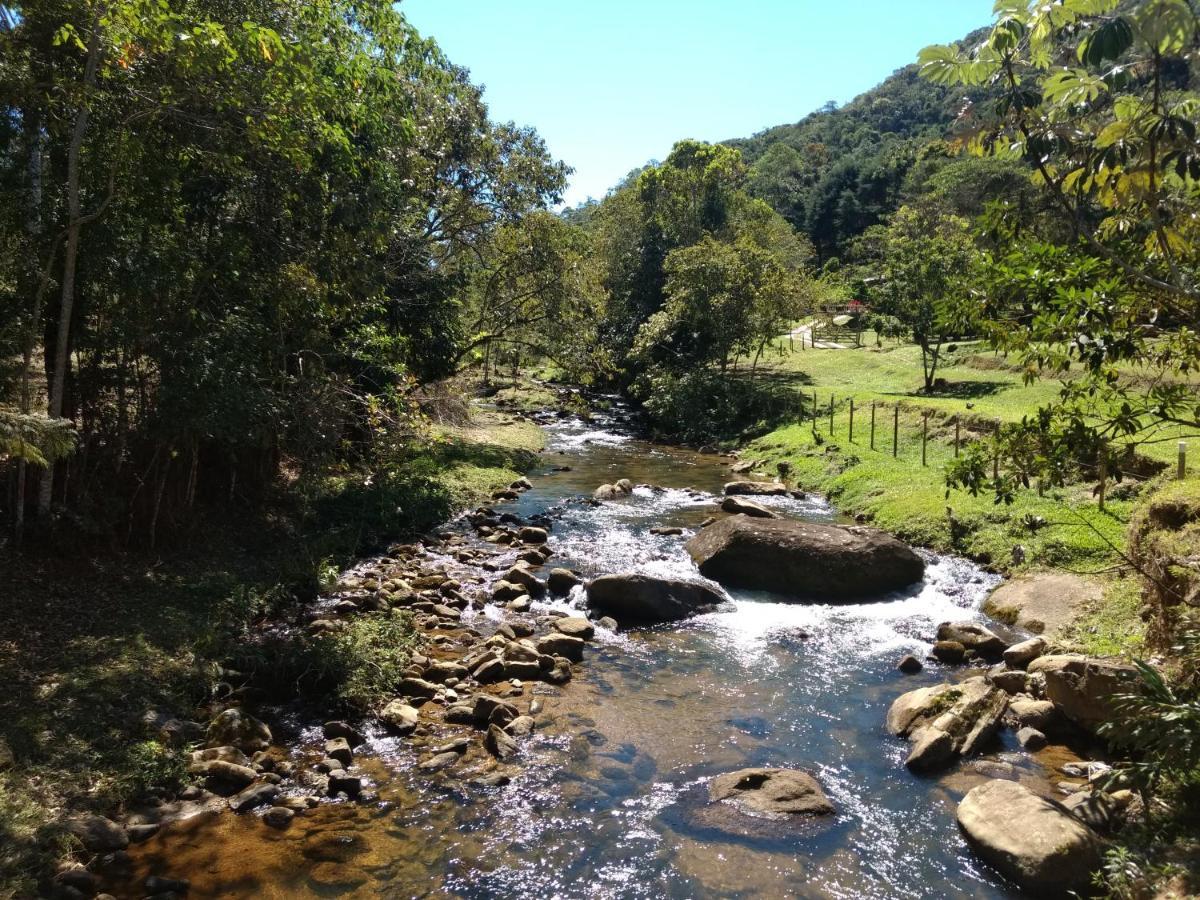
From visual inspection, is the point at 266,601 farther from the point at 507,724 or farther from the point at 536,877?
the point at 536,877

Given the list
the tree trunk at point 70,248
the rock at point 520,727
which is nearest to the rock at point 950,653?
the rock at point 520,727

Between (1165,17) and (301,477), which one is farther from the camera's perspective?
(301,477)

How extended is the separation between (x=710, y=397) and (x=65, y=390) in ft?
97.1

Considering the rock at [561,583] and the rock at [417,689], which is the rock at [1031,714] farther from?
the rock at [561,583]

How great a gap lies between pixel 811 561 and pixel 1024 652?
178 inches

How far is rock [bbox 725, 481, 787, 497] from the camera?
2472 centimetres

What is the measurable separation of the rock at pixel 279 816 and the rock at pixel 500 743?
238 centimetres

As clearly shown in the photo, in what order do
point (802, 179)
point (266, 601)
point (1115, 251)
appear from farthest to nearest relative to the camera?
point (802, 179) < point (266, 601) < point (1115, 251)

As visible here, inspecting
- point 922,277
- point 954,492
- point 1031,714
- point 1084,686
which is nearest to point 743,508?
point 954,492

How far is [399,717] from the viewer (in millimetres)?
10258

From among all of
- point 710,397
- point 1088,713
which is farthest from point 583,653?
point 710,397

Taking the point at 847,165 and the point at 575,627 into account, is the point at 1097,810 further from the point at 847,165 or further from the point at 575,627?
the point at 847,165

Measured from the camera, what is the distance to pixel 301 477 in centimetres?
1772

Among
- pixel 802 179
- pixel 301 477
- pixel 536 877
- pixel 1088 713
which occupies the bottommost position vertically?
pixel 536 877
